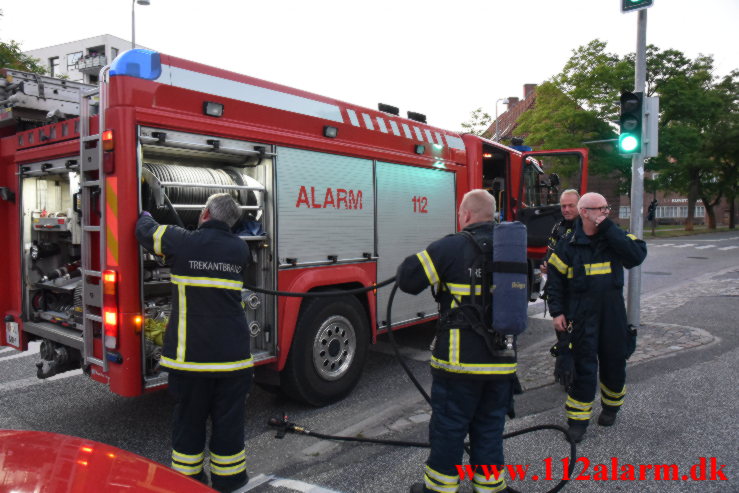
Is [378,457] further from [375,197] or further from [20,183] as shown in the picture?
[20,183]

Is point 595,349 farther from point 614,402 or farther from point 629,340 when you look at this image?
point 614,402

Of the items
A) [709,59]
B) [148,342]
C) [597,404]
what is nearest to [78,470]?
[148,342]

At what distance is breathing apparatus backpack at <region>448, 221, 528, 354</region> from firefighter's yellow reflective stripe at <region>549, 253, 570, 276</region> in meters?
1.49

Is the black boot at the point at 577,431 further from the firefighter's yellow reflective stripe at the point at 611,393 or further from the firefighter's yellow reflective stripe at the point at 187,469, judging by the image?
the firefighter's yellow reflective stripe at the point at 187,469

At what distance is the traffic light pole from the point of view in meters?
7.02

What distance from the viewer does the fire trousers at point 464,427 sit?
284cm

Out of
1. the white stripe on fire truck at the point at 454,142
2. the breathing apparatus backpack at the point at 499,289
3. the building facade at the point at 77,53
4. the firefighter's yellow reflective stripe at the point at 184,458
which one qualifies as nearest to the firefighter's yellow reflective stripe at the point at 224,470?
the firefighter's yellow reflective stripe at the point at 184,458

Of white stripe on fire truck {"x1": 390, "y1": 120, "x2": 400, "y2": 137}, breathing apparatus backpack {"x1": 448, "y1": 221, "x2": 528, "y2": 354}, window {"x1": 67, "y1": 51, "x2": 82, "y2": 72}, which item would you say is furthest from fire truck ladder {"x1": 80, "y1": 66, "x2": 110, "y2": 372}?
window {"x1": 67, "y1": 51, "x2": 82, "y2": 72}

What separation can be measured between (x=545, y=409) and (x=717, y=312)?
5.52m

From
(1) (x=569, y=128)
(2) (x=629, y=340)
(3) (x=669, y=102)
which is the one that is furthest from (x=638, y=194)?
(3) (x=669, y=102)

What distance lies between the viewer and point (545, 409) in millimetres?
4531

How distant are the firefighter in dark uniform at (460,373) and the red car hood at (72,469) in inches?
54.8

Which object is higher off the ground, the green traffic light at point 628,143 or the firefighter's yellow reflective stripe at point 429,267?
the green traffic light at point 628,143

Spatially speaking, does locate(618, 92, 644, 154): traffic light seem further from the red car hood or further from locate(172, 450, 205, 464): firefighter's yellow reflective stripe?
the red car hood
